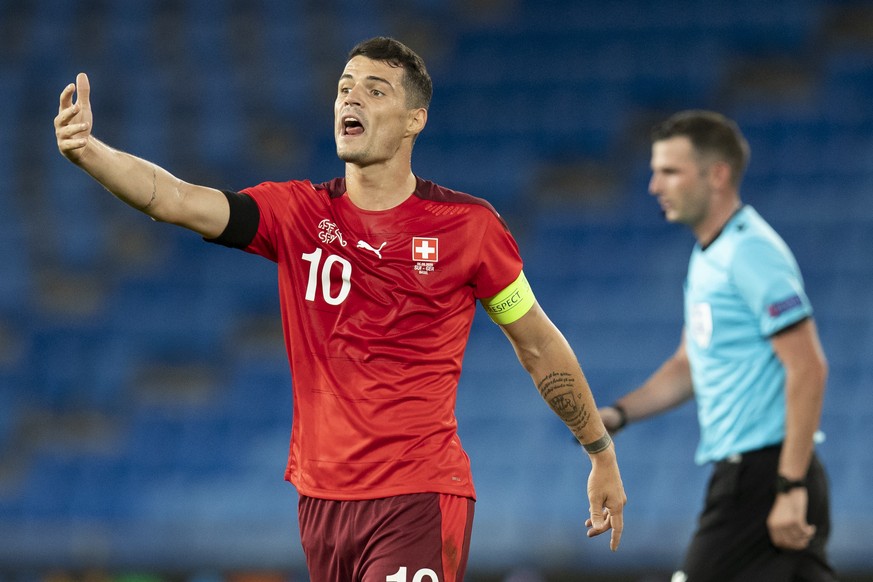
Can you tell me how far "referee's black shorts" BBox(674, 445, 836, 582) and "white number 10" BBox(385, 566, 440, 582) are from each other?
4.90 ft

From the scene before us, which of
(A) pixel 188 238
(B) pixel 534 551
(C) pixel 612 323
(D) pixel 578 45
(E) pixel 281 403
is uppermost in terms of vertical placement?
(D) pixel 578 45

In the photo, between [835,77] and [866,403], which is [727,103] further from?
[866,403]

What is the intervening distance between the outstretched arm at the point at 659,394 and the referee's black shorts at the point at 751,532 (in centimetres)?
48

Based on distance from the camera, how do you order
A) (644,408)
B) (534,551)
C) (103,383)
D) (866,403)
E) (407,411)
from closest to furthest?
(407,411), (644,408), (534,551), (866,403), (103,383)

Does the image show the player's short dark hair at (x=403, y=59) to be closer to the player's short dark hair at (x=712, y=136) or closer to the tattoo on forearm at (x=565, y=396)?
the tattoo on forearm at (x=565, y=396)

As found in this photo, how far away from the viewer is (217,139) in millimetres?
12742

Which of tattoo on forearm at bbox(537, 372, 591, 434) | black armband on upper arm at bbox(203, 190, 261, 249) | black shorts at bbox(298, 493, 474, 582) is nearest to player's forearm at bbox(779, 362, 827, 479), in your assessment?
tattoo on forearm at bbox(537, 372, 591, 434)

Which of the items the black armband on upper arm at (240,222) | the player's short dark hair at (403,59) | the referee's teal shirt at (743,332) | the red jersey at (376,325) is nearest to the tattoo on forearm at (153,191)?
the black armband on upper arm at (240,222)

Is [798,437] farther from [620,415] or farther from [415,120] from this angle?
[415,120]

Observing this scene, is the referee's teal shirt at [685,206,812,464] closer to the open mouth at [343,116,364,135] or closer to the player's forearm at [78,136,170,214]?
the open mouth at [343,116,364,135]

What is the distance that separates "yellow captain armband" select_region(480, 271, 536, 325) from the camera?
390 cm

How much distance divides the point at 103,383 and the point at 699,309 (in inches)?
301

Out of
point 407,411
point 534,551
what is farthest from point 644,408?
point 534,551

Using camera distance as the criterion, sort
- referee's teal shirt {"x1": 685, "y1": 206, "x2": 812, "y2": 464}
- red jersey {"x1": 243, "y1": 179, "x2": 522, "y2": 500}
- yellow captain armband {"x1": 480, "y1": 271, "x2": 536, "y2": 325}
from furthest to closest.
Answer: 1. referee's teal shirt {"x1": 685, "y1": 206, "x2": 812, "y2": 464}
2. yellow captain armband {"x1": 480, "y1": 271, "x2": 536, "y2": 325}
3. red jersey {"x1": 243, "y1": 179, "x2": 522, "y2": 500}
